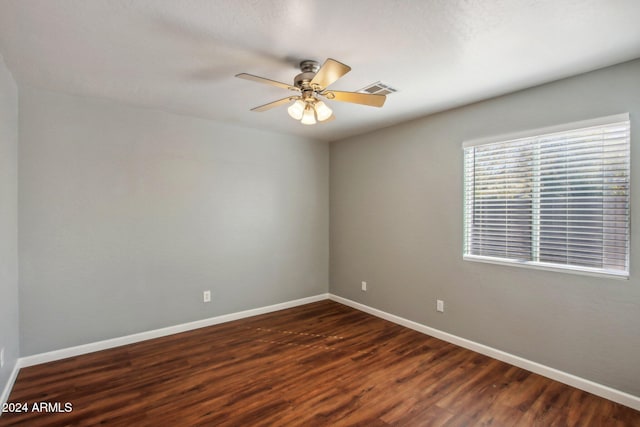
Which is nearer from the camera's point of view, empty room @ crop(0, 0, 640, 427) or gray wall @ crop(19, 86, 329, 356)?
empty room @ crop(0, 0, 640, 427)

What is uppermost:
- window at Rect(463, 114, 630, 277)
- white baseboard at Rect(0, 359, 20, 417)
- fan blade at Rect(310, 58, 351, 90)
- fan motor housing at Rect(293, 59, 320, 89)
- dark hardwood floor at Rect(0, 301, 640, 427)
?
fan motor housing at Rect(293, 59, 320, 89)

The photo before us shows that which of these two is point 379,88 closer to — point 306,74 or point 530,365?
point 306,74

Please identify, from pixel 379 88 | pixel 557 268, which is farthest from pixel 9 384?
pixel 557 268

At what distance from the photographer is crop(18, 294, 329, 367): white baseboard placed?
278cm

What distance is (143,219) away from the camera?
129 inches

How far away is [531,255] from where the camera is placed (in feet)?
8.95

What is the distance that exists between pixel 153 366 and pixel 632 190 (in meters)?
4.02

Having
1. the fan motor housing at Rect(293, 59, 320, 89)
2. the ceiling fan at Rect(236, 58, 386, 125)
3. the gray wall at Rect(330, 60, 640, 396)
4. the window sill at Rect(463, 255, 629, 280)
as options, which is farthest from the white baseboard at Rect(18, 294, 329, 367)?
the fan motor housing at Rect(293, 59, 320, 89)

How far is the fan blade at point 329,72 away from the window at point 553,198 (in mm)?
1827

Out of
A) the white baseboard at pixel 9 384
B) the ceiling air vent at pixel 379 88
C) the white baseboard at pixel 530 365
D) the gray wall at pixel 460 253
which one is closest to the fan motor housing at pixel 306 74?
the ceiling air vent at pixel 379 88

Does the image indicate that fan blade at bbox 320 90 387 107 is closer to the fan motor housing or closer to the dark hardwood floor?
the fan motor housing

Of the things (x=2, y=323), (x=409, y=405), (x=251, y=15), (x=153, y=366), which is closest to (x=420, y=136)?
(x=251, y=15)

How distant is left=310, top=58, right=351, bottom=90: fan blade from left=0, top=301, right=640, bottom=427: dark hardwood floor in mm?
2228

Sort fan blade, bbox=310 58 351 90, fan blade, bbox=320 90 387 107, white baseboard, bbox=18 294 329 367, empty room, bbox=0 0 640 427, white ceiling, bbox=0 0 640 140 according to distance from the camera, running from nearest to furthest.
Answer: white ceiling, bbox=0 0 640 140 → fan blade, bbox=310 58 351 90 → empty room, bbox=0 0 640 427 → fan blade, bbox=320 90 387 107 → white baseboard, bbox=18 294 329 367
